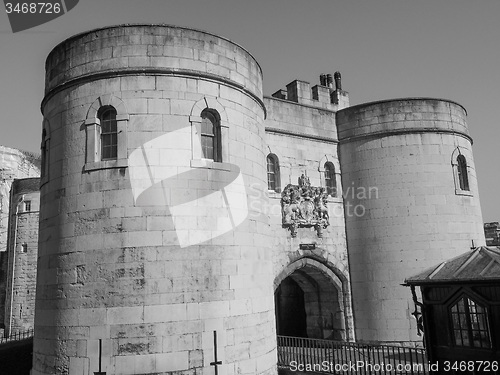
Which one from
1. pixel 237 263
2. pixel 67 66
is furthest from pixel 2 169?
pixel 237 263

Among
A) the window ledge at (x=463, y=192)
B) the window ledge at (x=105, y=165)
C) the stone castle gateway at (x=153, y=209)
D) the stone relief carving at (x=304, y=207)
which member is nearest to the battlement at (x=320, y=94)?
the stone relief carving at (x=304, y=207)

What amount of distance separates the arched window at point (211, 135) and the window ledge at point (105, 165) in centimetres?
215

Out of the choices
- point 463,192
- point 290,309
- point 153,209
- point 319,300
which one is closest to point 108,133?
point 153,209

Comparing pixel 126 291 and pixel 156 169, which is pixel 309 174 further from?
pixel 126 291

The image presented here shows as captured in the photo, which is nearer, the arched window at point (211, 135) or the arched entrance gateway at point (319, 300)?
the arched window at point (211, 135)

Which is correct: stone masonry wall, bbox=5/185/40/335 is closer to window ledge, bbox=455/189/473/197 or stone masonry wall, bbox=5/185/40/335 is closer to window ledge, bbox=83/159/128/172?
window ledge, bbox=83/159/128/172

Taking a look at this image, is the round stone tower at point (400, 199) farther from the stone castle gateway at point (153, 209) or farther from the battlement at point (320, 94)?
the stone castle gateway at point (153, 209)

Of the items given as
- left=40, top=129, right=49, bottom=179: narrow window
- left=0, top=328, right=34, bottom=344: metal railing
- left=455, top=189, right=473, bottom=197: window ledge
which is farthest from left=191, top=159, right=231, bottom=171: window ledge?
left=0, top=328, right=34, bottom=344: metal railing

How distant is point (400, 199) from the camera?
16875 mm

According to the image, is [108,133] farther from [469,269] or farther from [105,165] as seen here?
[469,269]

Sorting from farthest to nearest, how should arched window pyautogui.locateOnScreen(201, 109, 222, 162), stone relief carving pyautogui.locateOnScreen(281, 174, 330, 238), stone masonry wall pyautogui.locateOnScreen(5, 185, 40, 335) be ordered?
stone masonry wall pyautogui.locateOnScreen(5, 185, 40, 335)
stone relief carving pyautogui.locateOnScreen(281, 174, 330, 238)
arched window pyautogui.locateOnScreen(201, 109, 222, 162)

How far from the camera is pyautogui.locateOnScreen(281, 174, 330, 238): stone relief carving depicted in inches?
617

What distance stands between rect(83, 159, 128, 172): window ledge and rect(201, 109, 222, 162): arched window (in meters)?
2.15

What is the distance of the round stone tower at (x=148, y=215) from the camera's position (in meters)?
10.1
